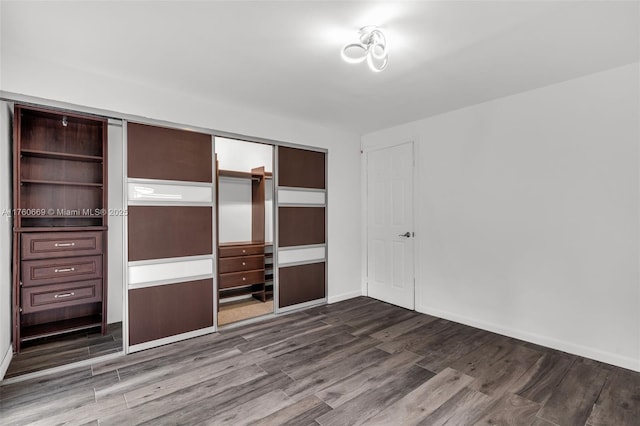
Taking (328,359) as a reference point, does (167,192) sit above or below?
above

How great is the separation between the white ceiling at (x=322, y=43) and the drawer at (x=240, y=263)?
2218 millimetres

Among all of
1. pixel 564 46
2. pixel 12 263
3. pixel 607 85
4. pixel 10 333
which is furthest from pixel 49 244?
pixel 607 85

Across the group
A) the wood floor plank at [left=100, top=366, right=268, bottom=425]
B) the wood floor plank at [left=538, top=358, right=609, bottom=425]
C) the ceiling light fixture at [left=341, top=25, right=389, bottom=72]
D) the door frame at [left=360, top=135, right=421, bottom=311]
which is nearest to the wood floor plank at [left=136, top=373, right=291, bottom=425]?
the wood floor plank at [left=100, top=366, right=268, bottom=425]

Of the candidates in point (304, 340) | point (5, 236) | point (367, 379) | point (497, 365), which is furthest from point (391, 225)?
point (5, 236)

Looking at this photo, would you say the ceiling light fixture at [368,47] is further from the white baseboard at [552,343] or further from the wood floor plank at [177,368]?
the white baseboard at [552,343]

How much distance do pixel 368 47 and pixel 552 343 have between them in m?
3.13

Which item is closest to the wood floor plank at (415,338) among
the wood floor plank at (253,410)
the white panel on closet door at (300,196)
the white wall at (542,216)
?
the white wall at (542,216)

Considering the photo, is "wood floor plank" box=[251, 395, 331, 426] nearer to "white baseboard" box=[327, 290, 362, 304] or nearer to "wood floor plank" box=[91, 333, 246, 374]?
"wood floor plank" box=[91, 333, 246, 374]

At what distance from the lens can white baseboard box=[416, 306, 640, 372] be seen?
2617mm

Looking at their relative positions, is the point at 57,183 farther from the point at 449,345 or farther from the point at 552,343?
the point at 552,343

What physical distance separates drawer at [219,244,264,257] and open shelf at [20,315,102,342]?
153 cm

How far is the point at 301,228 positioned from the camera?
4262mm

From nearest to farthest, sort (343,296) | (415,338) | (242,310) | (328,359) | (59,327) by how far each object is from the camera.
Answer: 1. (328,359)
2. (59,327)
3. (415,338)
4. (242,310)
5. (343,296)

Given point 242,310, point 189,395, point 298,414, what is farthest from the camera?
point 242,310
